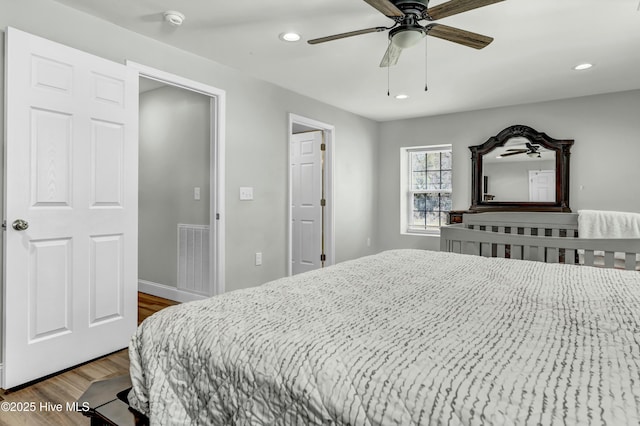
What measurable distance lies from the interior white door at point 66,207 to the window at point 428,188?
4221 millimetres

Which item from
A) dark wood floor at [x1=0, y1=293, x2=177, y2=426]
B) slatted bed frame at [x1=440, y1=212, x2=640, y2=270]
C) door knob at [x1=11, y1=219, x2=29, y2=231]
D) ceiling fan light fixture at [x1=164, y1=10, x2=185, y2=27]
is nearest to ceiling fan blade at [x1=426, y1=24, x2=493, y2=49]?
slatted bed frame at [x1=440, y1=212, x2=640, y2=270]

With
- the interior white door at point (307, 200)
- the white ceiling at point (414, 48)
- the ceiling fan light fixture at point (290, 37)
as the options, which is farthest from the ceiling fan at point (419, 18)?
the interior white door at point (307, 200)

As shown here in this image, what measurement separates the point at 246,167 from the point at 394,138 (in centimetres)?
297

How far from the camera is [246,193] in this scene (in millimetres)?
3639

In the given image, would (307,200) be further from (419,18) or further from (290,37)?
(419,18)

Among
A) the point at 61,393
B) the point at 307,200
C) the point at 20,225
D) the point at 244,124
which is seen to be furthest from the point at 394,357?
the point at 307,200

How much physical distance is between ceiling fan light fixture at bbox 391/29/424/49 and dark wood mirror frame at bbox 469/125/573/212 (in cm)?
329

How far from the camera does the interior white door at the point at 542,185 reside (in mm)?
4633

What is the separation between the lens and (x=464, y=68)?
3498mm

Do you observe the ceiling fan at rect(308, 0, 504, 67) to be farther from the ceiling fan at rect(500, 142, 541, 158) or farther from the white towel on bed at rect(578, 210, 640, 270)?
the ceiling fan at rect(500, 142, 541, 158)

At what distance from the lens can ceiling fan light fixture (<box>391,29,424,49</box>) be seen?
6.83 feet

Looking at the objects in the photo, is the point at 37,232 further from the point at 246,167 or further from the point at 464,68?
the point at 464,68

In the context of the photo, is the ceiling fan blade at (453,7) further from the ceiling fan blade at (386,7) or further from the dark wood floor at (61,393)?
the dark wood floor at (61,393)

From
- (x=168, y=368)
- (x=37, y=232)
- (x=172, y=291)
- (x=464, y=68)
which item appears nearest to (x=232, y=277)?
(x=172, y=291)
